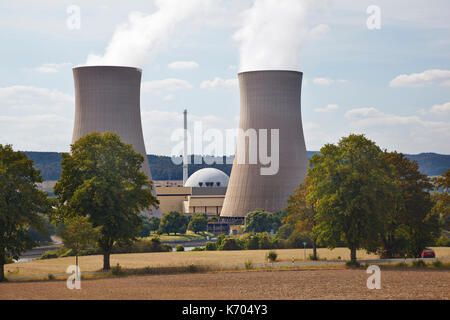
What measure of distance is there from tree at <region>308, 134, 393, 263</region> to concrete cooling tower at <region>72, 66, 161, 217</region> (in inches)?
1129

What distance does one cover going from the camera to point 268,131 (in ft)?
199

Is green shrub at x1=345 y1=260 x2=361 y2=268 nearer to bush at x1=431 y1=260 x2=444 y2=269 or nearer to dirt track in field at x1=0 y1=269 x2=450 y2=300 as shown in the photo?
dirt track in field at x1=0 y1=269 x2=450 y2=300

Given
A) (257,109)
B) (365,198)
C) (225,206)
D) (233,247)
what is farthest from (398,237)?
(225,206)

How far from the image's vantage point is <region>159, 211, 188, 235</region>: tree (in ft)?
233

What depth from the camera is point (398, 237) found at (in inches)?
1380

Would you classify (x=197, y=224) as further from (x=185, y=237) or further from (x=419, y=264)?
(x=419, y=264)

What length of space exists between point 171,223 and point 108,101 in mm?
17573

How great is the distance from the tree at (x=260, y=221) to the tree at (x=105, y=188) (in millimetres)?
32385

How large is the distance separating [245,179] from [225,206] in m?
6.78

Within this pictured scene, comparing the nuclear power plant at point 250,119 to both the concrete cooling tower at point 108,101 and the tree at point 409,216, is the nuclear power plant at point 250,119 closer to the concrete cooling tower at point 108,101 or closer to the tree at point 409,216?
the concrete cooling tower at point 108,101

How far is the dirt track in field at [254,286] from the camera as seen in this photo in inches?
854

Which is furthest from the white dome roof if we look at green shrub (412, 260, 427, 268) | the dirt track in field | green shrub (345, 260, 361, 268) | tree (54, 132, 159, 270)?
the dirt track in field

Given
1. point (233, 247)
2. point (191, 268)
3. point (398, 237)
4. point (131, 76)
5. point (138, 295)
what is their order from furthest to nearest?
point (131, 76) < point (233, 247) < point (398, 237) < point (191, 268) < point (138, 295)
